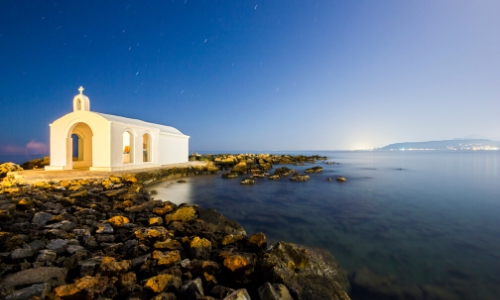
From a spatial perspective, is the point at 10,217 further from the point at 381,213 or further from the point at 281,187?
the point at 281,187

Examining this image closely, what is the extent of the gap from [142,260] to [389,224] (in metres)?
8.97

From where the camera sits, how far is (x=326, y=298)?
333cm

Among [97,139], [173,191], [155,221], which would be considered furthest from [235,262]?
[97,139]

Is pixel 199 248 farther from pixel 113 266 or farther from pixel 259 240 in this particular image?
pixel 113 266

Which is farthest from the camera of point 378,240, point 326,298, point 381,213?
point 381,213

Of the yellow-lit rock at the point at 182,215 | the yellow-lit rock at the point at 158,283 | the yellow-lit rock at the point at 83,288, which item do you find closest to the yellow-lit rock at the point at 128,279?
the yellow-lit rock at the point at 83,288

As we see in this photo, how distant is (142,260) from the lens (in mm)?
3766

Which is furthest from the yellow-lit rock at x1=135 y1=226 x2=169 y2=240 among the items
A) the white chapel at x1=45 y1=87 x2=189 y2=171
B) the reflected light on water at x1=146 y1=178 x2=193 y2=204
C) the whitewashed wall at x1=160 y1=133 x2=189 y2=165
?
the whitewashed wall at x1=160 y1=133 x2=189 y2=165

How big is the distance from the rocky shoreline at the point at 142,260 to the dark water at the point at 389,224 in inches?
63.5

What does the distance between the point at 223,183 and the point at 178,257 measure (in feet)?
47.2

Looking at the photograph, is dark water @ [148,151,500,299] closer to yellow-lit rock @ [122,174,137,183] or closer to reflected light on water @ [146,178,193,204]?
reflected light on water @ [146,178,193,204]

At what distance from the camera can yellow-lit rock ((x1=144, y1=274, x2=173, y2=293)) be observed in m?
2.99

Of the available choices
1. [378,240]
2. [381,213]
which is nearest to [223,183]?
[381,213]

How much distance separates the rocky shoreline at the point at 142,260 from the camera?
2975mm
